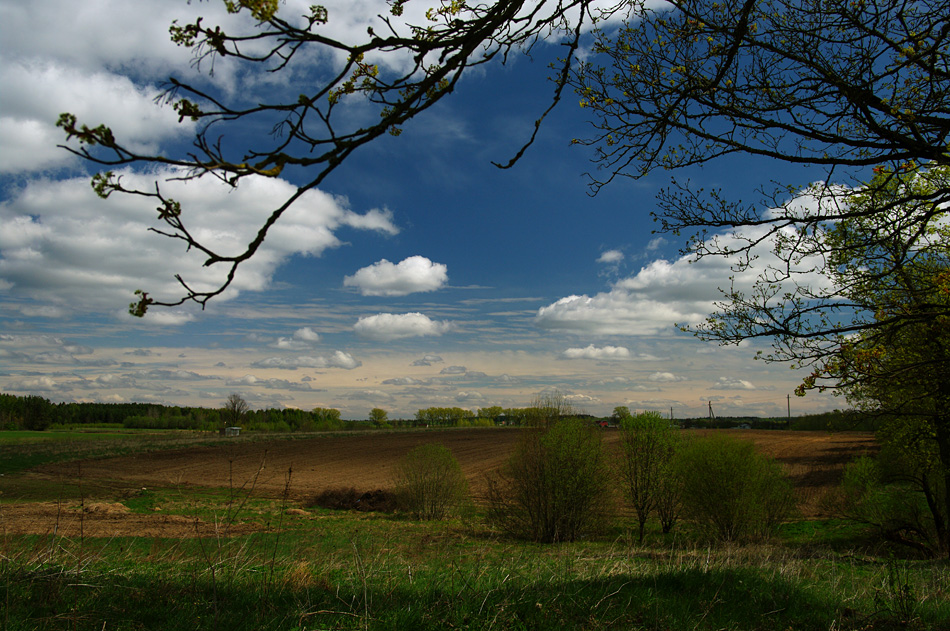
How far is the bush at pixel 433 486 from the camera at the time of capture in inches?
1051

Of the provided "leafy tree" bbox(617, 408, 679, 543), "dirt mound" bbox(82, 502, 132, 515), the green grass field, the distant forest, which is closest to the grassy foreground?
the green grass field

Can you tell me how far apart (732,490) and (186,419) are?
13019 cm

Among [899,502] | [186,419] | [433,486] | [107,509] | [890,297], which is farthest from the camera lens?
[186,419]

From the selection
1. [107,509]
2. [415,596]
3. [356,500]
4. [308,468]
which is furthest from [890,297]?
[308,468]

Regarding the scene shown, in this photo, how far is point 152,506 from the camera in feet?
85.4

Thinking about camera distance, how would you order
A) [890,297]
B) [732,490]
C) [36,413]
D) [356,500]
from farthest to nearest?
[36,413]
[356,500]
[732,490]
[890,297]

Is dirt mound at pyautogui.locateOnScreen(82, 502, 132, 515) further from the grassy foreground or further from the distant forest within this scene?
the distant forest

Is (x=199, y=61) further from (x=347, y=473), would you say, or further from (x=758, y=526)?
(x=347, y=473)

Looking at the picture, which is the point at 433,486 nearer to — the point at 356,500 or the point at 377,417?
the point at 356,500

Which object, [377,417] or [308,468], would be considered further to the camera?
[377,417]

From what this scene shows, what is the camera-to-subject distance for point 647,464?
22734mm

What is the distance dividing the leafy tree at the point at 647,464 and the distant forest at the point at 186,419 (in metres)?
73.9

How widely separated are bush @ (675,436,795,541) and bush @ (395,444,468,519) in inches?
451

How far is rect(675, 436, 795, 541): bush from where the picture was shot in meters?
20.2
